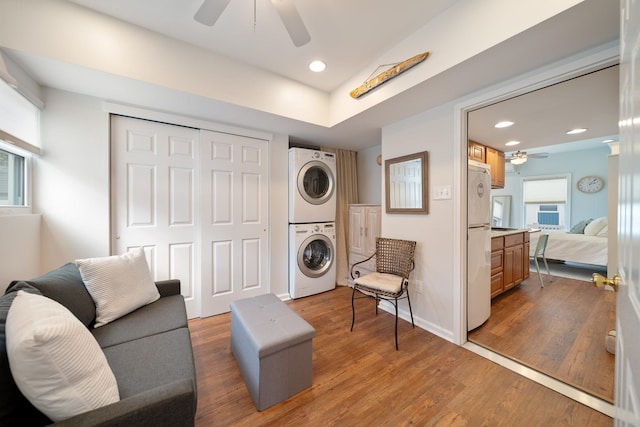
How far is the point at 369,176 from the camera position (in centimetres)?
377

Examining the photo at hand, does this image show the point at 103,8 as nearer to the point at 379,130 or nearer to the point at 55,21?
the point at 55,21

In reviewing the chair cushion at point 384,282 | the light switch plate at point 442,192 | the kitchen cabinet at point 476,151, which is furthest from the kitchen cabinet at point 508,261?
the chair cushion at point 384,282

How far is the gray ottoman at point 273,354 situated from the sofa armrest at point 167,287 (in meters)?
0.71

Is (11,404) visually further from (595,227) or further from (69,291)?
(595,227)

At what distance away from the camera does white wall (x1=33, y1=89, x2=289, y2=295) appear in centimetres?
183

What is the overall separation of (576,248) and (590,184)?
183cm

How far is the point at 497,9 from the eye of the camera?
50.7 inches

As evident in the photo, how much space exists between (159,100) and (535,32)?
269 centimetres

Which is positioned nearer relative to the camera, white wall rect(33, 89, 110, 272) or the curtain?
white wall rect(33, 89, 110, 272)

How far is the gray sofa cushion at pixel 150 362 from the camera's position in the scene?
962 mm

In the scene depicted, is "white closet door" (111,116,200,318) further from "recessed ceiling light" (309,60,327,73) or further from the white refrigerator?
the white refrigerator

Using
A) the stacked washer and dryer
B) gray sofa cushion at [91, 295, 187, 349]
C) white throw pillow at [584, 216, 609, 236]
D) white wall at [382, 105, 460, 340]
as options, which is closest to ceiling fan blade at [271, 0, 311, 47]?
white wall at [382, 105, 460, 340]

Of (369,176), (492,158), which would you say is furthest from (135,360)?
(492,158)

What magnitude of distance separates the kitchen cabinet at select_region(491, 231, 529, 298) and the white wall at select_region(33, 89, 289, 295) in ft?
13.5
